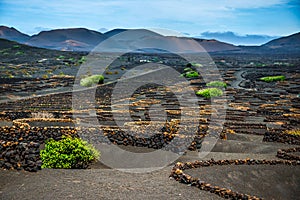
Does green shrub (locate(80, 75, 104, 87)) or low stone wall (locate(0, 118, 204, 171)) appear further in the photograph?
green shrub (locate(80, 75, 104, 87))

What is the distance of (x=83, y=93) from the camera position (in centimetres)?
4300

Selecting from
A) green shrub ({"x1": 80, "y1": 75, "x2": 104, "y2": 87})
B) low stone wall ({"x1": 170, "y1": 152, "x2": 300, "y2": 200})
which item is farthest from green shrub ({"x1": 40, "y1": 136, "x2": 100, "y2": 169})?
green shrub ({"x1": 80, "y1": 75, "x2": 104, "y2": 87})

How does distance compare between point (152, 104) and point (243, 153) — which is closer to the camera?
point (243, 153)

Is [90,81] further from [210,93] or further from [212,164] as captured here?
[212,164]

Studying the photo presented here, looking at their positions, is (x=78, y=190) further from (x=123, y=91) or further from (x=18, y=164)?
(x=123, y=91)

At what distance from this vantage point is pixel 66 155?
12.1 m

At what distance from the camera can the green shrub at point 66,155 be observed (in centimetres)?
1204

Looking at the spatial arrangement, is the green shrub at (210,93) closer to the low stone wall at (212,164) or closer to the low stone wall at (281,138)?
the low stone wall at (281,138)

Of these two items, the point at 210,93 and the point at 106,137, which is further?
the point at 210,93

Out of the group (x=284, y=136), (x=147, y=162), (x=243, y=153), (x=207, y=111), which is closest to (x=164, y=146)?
(x=147, y=162)

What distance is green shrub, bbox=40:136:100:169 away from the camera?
39.5ft

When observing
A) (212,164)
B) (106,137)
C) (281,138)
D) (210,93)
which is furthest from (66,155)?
(210,93)

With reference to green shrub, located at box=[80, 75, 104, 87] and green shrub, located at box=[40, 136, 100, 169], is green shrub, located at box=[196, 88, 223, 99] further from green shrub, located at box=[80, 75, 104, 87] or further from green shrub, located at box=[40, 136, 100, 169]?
green shrub, located at box=[40, 136, 100, 169]

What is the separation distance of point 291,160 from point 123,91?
32059mm
